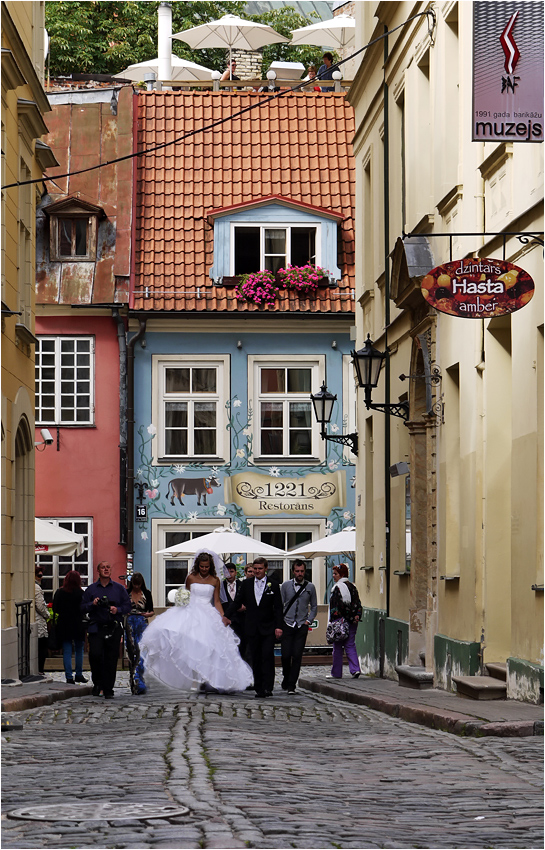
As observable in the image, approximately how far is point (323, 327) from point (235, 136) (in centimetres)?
561

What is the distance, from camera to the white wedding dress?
1777 cm

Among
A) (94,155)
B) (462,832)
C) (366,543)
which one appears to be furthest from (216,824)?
(94,155)

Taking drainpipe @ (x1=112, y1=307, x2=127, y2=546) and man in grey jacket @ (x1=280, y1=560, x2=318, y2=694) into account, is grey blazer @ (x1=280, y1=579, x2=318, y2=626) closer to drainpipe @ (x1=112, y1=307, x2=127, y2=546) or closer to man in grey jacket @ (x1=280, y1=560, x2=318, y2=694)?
man in grey jacket @ (x1=280, y1=560, x2=318, y2=694)

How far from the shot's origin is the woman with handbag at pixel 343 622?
68.7 ft

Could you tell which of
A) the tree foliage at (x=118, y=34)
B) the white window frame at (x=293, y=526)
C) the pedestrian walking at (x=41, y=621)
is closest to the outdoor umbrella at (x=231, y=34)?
the tree foliage at (x=118, y=34)

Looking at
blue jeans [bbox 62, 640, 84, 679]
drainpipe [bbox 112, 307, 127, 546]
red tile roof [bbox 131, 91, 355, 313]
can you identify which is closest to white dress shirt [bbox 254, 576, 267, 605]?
blue jeans [bbox 62, 640, 84, 679]

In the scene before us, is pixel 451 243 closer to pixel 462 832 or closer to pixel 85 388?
pixel 462 832

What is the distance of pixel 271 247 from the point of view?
32688 mm

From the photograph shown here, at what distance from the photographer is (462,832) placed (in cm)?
698

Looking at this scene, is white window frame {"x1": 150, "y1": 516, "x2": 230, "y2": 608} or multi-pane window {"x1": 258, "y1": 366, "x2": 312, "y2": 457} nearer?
white window frame {"x1": 150, "y1": 516, "x2": 230, "y2": 608}

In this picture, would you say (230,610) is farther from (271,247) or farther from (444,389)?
(271,247)

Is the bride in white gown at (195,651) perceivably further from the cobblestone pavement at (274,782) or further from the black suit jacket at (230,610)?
the cobblestone pavement at (274,782)

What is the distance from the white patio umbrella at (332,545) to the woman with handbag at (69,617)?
6968 mm

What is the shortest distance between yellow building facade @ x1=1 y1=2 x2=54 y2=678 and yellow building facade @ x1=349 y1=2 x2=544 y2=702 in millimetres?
5202
